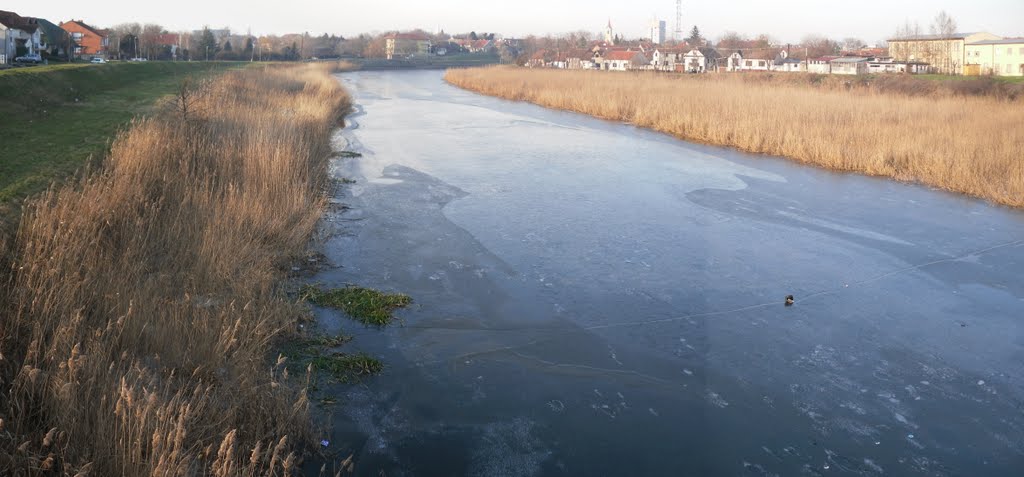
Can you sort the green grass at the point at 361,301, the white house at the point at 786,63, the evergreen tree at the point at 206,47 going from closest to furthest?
the green grass at the point at 361,301 < the white house at the point at 786,63 < the evergreen tree at the point at 206,47

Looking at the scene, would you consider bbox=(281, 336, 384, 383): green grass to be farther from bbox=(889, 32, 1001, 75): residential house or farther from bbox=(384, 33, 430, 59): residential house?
bbox=(384, 33, 430, 59): residential house

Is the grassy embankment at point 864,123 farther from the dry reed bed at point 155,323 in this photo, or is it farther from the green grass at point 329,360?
the dry reed bed at point 155,323

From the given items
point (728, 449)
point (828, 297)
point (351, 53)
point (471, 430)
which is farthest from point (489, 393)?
point (351, 53)

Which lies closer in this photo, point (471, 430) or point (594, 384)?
point (471, 430)

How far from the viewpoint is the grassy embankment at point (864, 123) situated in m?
12.6

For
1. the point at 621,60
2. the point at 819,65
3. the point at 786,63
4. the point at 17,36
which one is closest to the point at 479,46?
the point at 621,60

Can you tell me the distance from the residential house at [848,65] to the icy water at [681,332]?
42.3m

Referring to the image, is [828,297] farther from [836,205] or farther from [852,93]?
[852,93]

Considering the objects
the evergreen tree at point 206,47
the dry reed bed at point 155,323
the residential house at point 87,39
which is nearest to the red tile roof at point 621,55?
the evergreen tree at point 206,47

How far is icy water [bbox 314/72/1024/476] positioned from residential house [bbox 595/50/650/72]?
54.3 meters

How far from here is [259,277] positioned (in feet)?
20.7

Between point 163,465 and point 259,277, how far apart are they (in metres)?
A: 3.47

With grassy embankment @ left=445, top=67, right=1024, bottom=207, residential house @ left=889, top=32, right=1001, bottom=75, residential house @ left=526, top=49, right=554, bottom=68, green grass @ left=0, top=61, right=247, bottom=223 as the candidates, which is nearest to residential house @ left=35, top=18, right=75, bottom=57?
green grass @ left=0, top=61, right=247, bottom=223

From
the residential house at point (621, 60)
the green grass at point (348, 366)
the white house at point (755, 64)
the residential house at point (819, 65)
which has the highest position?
the residential house at point (621, 60)
